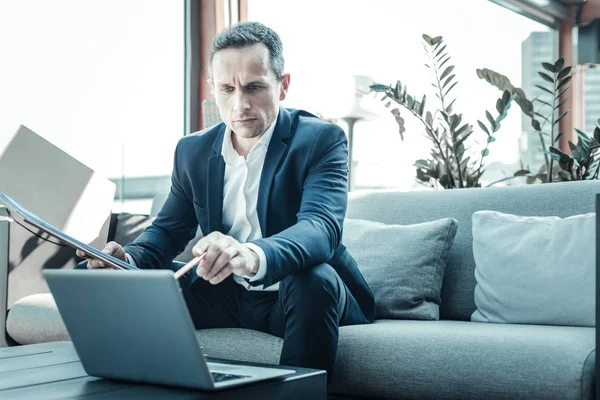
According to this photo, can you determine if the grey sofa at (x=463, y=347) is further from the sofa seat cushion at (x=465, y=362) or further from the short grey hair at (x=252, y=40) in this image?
the short grey hair at (x=252, y=40)

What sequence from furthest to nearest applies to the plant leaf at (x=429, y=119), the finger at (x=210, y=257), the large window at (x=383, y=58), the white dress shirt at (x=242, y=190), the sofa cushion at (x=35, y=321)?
the large window at (x=383, y=58) < the plant leaf at (x=429, y=119) < the sofa cushion at (x=35, y=321) < the white dress shirt at (x=242, y=190) < the finger at (x=210, y=257)

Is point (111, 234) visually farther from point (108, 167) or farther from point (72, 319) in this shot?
point (72, 319)

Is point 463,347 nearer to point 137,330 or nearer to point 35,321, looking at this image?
point 137,330

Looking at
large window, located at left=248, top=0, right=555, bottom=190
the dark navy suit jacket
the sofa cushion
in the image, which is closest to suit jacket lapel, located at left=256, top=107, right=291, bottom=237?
the dark navy suit jacket

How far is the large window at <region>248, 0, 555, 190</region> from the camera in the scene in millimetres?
4395

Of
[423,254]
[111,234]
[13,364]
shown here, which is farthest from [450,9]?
[13,364]

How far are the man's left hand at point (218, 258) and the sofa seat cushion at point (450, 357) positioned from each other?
0.56 meters

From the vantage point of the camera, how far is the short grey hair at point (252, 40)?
1769 mm

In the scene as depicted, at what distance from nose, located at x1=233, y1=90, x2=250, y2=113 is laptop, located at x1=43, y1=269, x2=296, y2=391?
0.79 m

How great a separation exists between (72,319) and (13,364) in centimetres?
18

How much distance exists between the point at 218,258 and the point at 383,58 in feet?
13.1

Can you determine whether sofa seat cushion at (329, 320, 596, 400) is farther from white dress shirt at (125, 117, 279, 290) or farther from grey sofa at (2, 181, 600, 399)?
white dress shirt at (125, 117, 279, 290)

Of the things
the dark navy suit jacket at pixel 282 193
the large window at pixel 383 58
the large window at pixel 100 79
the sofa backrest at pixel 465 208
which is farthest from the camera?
the large window at pixel 383 58

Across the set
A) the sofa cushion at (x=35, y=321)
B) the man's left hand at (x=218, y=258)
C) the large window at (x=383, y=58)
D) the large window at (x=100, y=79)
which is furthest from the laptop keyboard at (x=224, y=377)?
the large window at (x=383, y=58)
